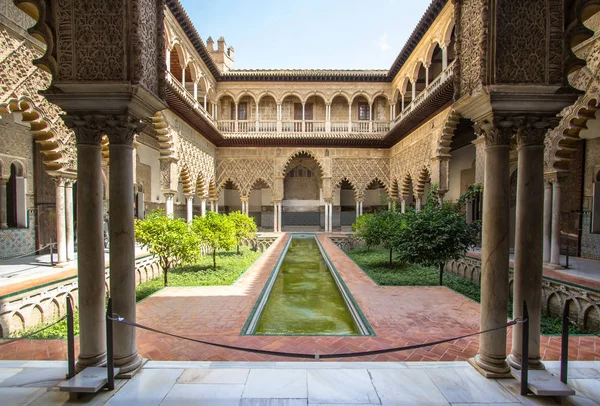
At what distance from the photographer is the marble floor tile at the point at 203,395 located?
2.71 meters

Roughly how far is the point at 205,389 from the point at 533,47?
14.7 ft

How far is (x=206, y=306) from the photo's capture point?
5.80 meters

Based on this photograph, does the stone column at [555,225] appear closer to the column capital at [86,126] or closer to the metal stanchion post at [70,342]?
the column capital at [86,126]

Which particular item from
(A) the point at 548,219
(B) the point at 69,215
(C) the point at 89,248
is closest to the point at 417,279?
(A) the point at 548,219

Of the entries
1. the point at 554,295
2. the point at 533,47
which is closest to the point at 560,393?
the point at 533,47

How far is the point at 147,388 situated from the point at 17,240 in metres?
Result: 10.7

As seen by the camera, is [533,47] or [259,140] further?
[259,140]

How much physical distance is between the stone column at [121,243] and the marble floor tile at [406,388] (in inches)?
94.0

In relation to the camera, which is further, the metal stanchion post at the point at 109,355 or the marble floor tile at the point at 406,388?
the metal stanchion post at the point at 109,355

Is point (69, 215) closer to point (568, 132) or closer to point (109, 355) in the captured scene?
point (109, 355)

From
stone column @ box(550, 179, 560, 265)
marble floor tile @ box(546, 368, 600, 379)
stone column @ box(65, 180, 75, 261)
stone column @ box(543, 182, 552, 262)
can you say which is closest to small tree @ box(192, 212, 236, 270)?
stone column @ box(65, 180, 75, 261)

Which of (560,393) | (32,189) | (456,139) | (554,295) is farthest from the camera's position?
(456,139)

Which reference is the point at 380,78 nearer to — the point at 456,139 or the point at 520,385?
the point at 456,139

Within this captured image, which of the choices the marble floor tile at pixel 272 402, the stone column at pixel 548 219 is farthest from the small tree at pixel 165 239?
the stone column at pixel 548 219
